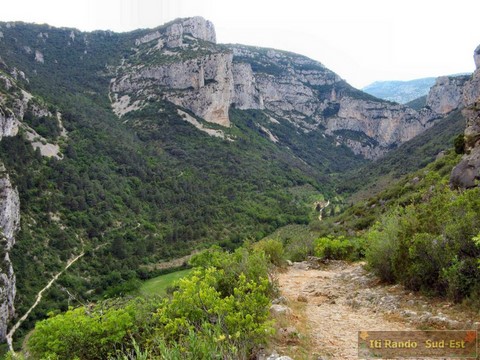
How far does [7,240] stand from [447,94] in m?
146

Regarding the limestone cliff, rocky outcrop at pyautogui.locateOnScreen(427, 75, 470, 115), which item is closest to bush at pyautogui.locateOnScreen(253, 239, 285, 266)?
the limestone cliff

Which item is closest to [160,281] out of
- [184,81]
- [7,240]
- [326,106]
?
[7,240]

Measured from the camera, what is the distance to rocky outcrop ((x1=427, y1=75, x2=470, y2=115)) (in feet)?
424

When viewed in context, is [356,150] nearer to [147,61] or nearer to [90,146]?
[147,61]

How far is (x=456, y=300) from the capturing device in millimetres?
7609

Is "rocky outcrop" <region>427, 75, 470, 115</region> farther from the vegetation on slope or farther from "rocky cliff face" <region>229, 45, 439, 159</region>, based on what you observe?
the vegetation on slope

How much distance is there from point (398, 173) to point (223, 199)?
1647 inches

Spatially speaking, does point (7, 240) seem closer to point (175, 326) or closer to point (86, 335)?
point (86, 335)

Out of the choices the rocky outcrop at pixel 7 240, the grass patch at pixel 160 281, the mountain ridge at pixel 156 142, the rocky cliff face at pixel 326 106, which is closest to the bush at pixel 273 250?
the grass patch at pixel 160 281

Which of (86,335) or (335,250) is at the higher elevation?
(86,335)

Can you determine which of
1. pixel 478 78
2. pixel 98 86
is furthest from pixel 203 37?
pixel 478 78

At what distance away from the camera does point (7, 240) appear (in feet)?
138

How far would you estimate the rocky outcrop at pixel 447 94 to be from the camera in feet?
424

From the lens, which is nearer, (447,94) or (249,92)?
(447,94)
